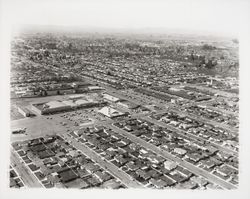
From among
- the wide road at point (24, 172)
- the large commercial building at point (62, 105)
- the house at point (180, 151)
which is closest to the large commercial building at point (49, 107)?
A: the large commercial building at point (62, 105)

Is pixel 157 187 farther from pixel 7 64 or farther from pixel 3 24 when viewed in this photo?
pixel 3 24

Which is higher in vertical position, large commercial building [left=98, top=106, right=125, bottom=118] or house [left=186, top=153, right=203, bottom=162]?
large commercial building [left=98, top=106, right=125, bottom=118]

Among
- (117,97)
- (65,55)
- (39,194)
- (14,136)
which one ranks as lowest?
(39,194)

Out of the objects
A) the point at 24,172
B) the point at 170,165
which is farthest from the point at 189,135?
the point at 24,172

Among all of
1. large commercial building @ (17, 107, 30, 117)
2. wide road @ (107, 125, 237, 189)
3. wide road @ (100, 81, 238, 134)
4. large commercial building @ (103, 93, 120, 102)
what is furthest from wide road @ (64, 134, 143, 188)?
wide road @ (100, 81, 238, 134)

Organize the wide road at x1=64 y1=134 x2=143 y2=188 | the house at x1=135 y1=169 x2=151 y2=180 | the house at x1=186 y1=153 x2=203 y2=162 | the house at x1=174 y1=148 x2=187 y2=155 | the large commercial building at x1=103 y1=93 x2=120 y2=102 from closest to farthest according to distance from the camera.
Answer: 1. the wide road at x1=64 y1=134 x2=143 y2=188
2. the house at x1=135 y1=169 x2=151 y2=180
3. the house at x1=186 y1=153 x2=203 y2=162
4. the house at x1=174 y1=148 x2=187 y2=155
5. the large commercial building at x1=103 y1=93 x2=120 y2=102

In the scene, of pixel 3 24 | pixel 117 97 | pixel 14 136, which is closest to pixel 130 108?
pixel 117 97

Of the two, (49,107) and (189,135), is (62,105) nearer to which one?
(49,107)

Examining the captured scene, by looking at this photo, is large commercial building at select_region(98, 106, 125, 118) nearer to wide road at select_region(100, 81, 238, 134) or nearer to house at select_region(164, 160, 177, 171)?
wide road at select_region(100, 81, 238, 134)
